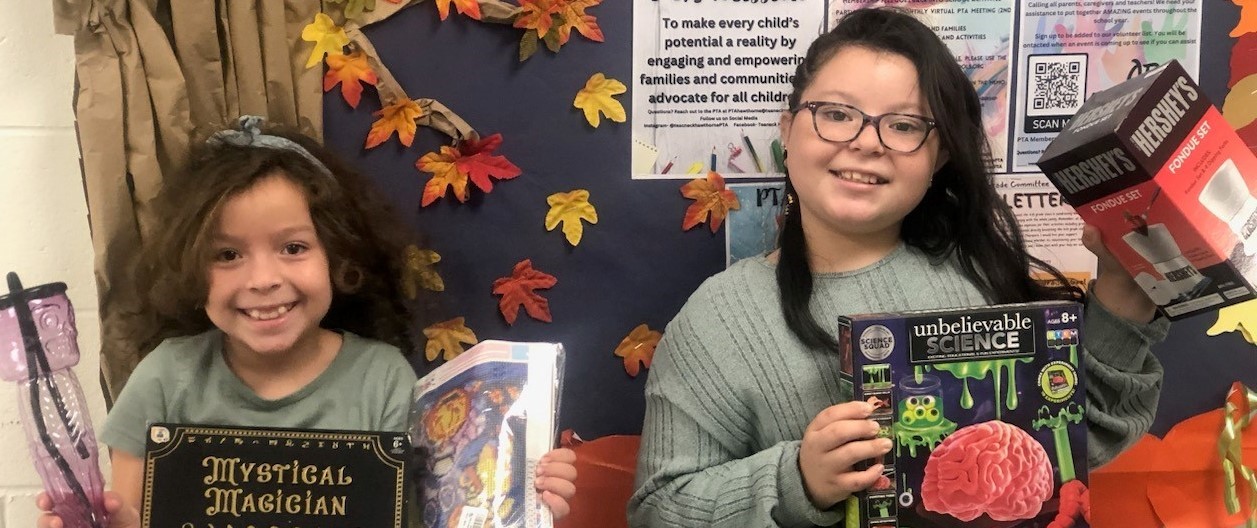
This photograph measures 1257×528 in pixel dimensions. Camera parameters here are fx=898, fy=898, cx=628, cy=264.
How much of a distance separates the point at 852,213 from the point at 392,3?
0.69 meters

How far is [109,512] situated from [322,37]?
643 mm

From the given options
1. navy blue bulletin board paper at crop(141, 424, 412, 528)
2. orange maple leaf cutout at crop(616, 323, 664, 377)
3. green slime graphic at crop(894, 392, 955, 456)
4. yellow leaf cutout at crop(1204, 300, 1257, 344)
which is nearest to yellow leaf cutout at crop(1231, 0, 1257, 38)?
yellow leaf cutout at crop(1204, 300, 1257, 344)

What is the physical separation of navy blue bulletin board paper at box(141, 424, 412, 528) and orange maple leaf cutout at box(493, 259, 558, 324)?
401 millimetres

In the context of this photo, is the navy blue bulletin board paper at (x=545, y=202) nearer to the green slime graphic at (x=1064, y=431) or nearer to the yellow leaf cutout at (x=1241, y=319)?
the green slime graphic at (x=1064, y=431)

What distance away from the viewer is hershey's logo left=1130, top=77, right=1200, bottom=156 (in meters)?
0.86

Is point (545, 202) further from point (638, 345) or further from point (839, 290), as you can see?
Result: point (839, 290)

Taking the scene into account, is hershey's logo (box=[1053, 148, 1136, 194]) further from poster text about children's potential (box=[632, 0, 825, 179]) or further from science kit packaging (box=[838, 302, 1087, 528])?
poster text about children's potential (box=[632, 0, 825, 179])

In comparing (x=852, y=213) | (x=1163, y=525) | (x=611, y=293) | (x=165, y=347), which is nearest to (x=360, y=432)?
(x=165, y=347)

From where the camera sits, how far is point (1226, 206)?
0.92 metres

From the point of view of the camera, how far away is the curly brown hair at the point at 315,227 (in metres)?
1.05

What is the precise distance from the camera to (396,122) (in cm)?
126

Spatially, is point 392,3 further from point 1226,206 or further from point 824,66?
point 1226,206

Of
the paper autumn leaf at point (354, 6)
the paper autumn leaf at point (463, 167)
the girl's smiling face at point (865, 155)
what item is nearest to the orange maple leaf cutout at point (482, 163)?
the paper autumn leaf at point (463, 167)

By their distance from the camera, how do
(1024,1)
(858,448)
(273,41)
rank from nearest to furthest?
(858,448) → (273,41) → (1024,1)
